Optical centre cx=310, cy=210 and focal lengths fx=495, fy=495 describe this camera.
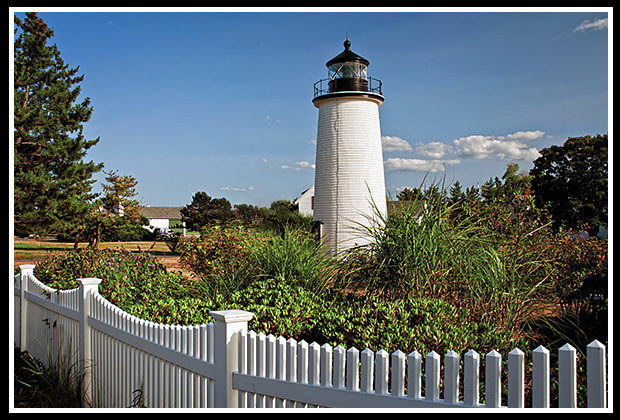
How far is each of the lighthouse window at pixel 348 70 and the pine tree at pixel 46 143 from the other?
11.6m

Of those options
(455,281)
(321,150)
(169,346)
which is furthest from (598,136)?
(169,346)

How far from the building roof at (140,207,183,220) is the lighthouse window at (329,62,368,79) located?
187ft

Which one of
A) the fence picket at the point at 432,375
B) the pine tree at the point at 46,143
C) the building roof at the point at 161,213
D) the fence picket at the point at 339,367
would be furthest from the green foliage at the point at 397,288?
the building roof at the point at 161,213

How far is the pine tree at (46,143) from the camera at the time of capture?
19.4 m

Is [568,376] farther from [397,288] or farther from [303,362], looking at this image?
[397,288]

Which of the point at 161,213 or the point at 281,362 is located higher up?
the point at 161,213

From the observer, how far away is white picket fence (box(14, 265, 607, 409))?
2.44m

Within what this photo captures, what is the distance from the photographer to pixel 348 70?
1734cm

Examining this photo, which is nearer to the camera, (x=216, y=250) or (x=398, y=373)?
(x=398, y=373)

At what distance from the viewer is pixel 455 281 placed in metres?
4.82

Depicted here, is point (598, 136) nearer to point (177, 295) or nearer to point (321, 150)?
point (321, 150)

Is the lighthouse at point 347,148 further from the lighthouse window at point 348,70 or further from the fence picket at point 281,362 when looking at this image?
the fence picket at point 281,362

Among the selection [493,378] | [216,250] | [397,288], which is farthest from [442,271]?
[216,250]

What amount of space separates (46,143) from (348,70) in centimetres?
1248
